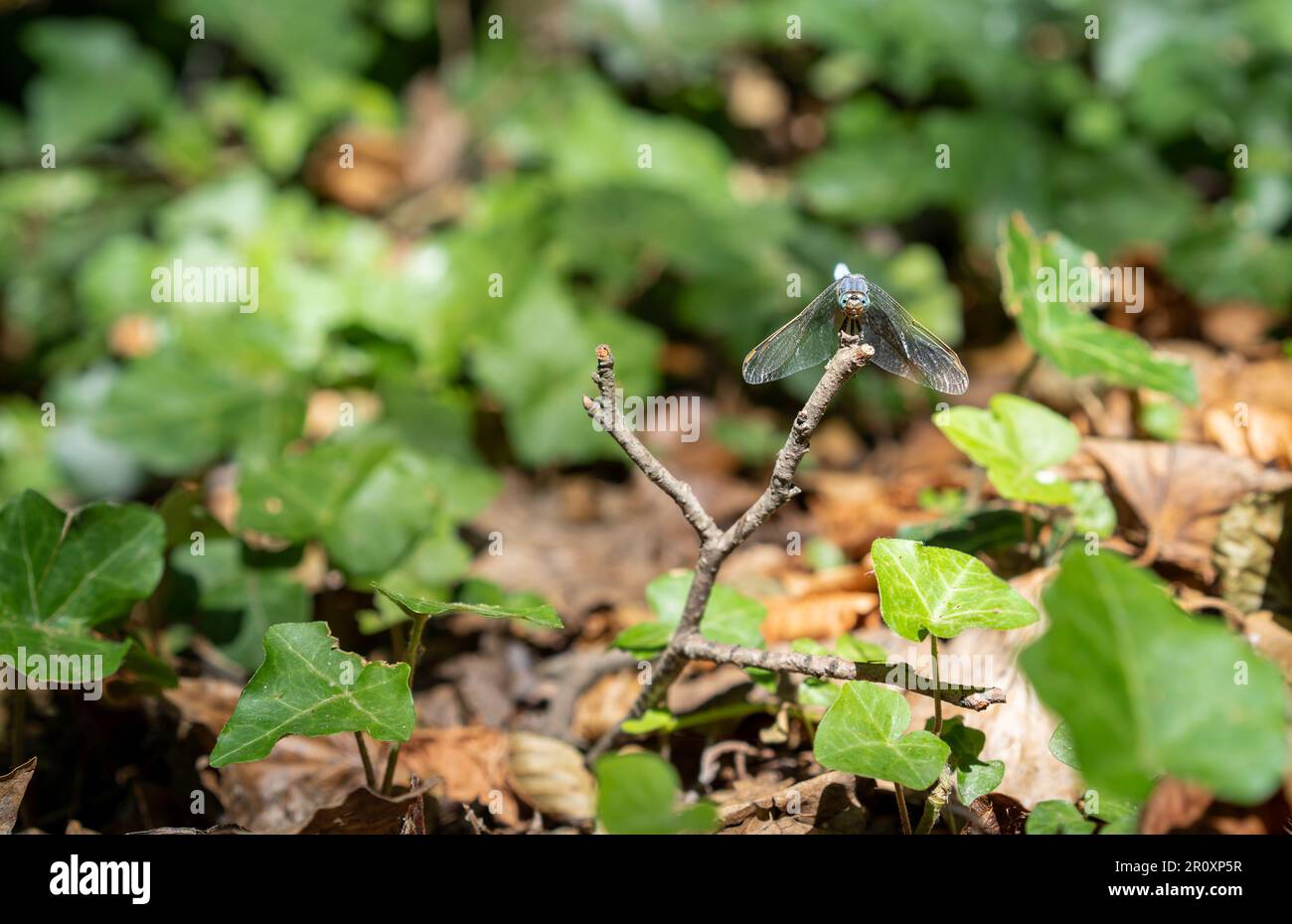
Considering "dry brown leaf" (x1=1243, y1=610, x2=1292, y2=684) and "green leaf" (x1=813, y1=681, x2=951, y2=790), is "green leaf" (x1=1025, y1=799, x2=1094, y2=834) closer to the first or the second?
"green leaf" (x1=813, y1=681, x2=951, y2=790)

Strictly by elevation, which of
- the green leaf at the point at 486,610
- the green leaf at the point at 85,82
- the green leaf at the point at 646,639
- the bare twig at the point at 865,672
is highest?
the green leaf at the point at 85,82

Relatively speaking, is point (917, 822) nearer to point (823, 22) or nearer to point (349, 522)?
point (349, 522)

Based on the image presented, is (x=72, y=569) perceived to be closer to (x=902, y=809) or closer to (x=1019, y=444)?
(x=902, y=809)

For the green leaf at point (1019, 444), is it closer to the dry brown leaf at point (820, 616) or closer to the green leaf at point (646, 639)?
the dry brown leaf at point (820, 616)

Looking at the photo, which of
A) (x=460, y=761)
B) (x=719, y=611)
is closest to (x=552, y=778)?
(x=460, y=761)

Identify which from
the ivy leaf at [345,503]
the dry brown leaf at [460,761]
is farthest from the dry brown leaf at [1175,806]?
the ivy leaf at [345,503]

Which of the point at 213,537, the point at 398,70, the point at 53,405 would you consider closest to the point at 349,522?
the point at 213,537
